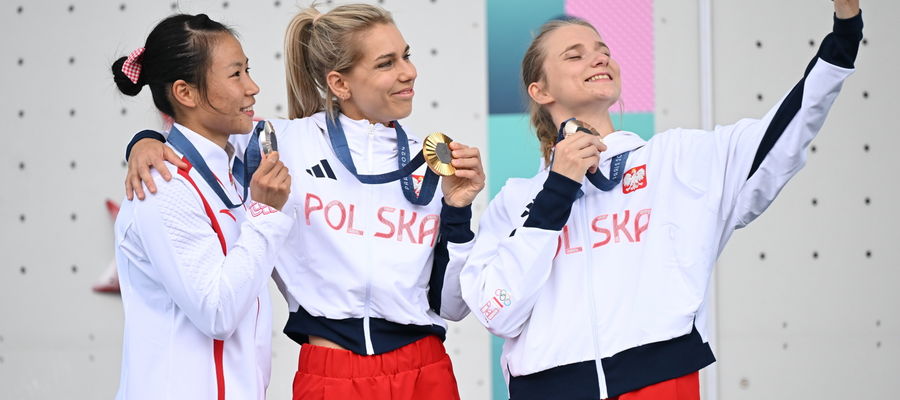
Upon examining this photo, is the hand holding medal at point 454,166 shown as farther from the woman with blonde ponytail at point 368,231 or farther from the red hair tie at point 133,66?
the red hair tie at point 133,66

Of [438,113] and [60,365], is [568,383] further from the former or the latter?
[60,365]

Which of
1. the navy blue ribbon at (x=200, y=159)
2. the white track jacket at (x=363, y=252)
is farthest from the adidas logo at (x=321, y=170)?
the navy blue ribbon at (x=200, y=159)

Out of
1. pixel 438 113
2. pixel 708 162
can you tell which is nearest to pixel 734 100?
pixel 438 113

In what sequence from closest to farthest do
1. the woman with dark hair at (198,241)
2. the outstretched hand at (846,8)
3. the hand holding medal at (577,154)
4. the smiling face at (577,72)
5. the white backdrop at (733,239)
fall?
the outstretched hand at (846,8) → the woman with dark hair at (198,241) → the hand holding medal at (577,154) → the smiling face at (577,72) → the white backdrop at (733,239)

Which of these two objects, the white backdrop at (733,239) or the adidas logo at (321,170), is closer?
the adidas logo at (321,170)

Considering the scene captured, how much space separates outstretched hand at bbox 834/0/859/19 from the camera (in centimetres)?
187

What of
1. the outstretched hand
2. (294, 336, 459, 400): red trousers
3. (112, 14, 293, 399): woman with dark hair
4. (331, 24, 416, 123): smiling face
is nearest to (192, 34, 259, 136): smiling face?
(112, 14, 293, 399): woman with dark hair

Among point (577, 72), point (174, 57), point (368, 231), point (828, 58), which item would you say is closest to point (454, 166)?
point (368, 231)

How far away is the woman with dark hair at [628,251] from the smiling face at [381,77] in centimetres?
41

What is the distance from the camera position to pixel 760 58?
3.89 m

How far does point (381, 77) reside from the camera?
2395 millimetres

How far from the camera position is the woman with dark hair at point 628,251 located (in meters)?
2.05

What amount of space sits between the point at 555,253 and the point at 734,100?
76.7 inches

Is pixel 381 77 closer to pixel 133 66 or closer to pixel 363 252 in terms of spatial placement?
pixel 363 252
